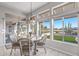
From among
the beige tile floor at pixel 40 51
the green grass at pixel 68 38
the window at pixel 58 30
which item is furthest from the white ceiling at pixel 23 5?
the beige tile floor at pixel 40 51

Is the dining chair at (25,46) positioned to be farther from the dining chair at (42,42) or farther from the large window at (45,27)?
the large window at (45,27)

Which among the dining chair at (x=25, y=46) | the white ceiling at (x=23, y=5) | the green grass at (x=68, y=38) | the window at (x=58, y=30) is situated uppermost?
the white ceiling at (x=23, y=5)

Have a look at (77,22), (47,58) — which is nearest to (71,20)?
(77,22)

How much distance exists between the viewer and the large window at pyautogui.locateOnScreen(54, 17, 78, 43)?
295 centimetres

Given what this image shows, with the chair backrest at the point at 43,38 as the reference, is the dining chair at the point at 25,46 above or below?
below

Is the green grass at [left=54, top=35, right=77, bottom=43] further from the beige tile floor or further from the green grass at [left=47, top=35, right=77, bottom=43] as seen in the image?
the beige tile floor

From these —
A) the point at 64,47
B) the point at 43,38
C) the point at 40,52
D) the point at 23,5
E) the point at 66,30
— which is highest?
the point at 23,5

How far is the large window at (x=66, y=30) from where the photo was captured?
9.68ft

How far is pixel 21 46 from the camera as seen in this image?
3.17 m

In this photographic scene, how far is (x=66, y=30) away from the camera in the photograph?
3.05 metres

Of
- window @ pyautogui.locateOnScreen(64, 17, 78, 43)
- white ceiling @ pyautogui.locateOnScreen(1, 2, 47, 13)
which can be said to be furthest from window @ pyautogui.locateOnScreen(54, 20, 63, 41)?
white ceiling @ pyautogui.locateOnScreen(1, 2, 47, 13)

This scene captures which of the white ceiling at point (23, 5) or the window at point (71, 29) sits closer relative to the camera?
the window at point (71, 29)

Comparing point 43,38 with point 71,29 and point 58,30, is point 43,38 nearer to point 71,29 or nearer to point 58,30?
point 58,30

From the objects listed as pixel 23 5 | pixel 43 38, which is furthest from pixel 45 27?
pixel 23 5
